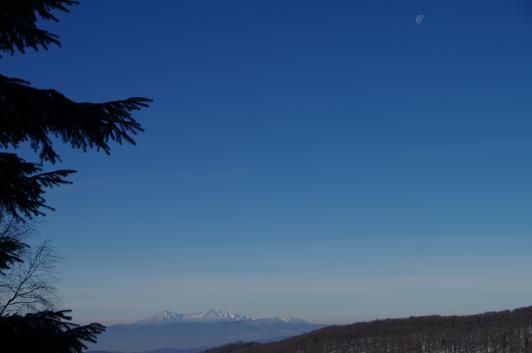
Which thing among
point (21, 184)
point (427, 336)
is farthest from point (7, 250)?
point (427, 336)

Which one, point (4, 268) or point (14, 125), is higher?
point (14, 125)

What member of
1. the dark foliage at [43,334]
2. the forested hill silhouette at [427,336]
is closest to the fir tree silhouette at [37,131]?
the dark foliage at [43,334]

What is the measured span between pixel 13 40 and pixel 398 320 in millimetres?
192545

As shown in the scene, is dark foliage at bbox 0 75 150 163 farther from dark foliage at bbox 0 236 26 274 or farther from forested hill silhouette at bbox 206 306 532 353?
forested hill silhouette at bbox 206 306 532 353

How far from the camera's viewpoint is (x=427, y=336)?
15988 cm

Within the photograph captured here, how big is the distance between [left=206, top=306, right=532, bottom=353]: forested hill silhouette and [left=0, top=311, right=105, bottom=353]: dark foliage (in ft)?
495

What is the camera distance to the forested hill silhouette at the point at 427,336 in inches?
5842

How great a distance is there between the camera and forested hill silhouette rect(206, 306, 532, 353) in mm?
148375

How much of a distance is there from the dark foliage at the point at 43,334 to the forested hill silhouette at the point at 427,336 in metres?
151

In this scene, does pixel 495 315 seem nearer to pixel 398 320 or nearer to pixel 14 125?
pixel 398 320

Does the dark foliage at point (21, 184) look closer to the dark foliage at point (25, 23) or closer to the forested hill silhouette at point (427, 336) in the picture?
the dark foliage at point (25, 23)

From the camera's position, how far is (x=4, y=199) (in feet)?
20.0

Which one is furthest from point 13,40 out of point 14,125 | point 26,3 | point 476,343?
point 476,343

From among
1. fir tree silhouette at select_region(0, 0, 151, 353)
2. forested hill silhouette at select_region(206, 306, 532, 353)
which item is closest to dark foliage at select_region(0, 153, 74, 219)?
fir tree silhouette at select_region(0, 0, 151, 353)
